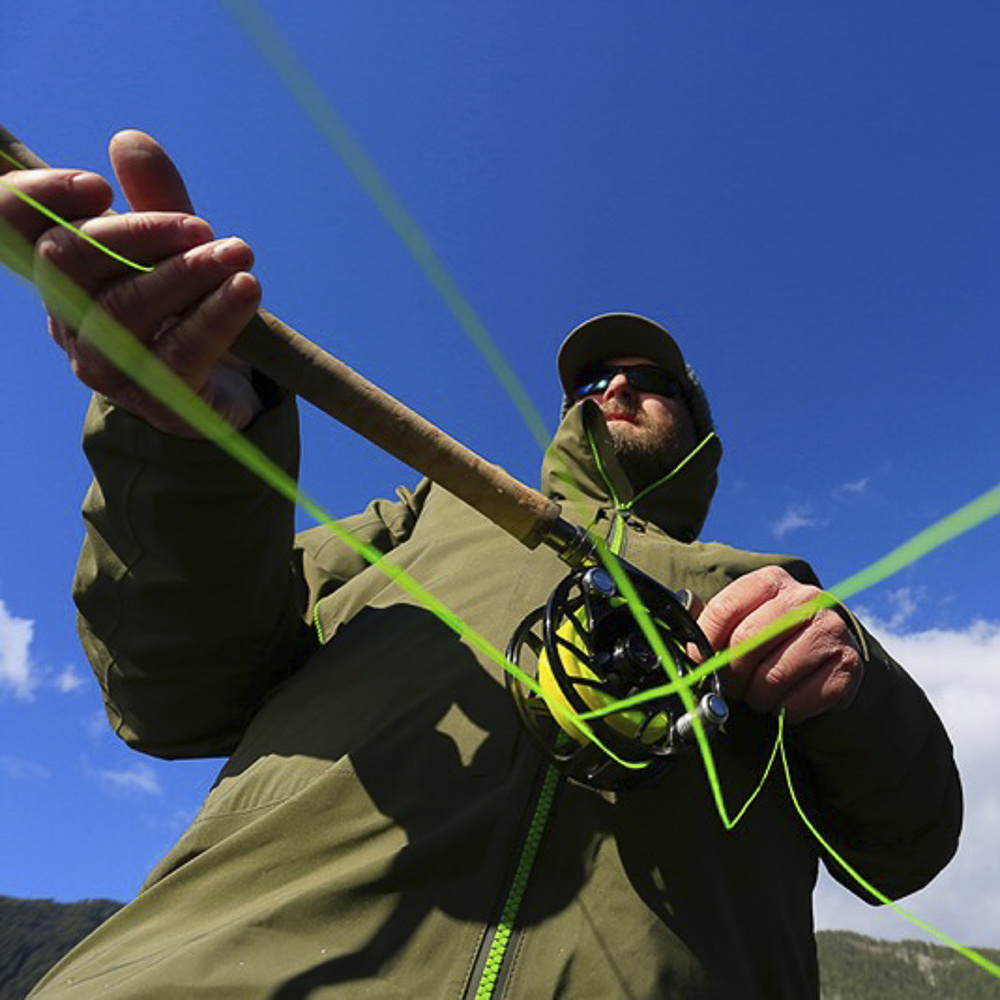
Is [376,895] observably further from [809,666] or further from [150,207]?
[150,207]

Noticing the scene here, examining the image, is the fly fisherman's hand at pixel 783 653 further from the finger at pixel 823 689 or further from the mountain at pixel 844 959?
the mountain at pixel 844 959

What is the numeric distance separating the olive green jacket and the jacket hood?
0.36 meters

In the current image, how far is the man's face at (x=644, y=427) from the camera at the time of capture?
274cm

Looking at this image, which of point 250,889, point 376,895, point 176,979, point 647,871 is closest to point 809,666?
point 647,871

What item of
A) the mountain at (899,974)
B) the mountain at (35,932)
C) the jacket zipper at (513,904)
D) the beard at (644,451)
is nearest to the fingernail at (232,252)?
the jacket zipper at (513,904)

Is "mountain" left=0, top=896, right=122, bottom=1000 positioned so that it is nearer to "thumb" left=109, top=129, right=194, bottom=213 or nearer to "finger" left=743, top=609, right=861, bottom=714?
"finger" left=743, top=609, right=861, bottom=714

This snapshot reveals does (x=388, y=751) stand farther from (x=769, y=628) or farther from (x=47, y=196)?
(x=47, y=196)

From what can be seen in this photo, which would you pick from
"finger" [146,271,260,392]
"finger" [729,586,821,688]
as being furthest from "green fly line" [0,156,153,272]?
"finger" [729,586,821,688]

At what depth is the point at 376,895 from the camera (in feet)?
4.47

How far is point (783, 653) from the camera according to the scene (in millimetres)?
1641

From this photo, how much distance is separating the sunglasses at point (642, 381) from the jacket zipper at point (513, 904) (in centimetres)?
185

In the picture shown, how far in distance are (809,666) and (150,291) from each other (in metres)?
1.41

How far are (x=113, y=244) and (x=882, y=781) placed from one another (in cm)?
190

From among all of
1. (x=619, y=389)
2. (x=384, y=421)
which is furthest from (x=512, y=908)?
(x=619, y=389)
